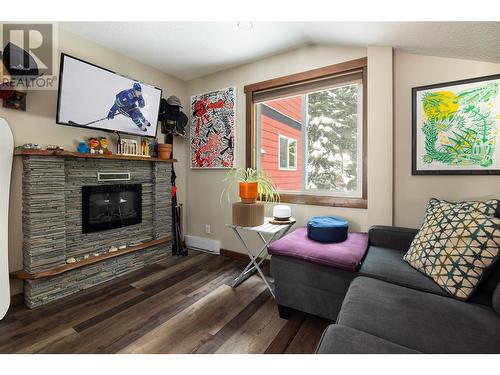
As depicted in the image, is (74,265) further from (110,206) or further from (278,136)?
(278,136)

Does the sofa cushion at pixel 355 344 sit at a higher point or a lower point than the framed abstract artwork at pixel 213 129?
lower

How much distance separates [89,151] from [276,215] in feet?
6.71

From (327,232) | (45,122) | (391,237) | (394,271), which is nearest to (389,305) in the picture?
(394,271)

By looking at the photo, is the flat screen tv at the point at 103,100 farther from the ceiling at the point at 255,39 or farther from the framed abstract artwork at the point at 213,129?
the framed abstract artwork at the point at 213,129

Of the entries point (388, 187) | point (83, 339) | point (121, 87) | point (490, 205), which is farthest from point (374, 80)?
point (83, 339)

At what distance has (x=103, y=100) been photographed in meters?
2.32

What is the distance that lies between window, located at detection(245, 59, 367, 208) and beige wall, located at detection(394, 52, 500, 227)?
0.29 m

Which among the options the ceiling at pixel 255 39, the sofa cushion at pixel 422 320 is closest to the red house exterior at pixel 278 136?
the ceiling at pixel 255 39

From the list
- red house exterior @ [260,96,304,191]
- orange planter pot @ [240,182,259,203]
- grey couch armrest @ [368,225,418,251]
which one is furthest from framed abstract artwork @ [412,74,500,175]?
orange planter pot @ [240,182,259,203]

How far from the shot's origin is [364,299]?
1.18 metres

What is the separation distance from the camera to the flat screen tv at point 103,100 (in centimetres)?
207

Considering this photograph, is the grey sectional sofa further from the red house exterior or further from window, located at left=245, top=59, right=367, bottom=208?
the red house exterior

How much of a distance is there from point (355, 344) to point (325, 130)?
216cm

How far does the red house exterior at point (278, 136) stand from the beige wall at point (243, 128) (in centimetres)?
36
